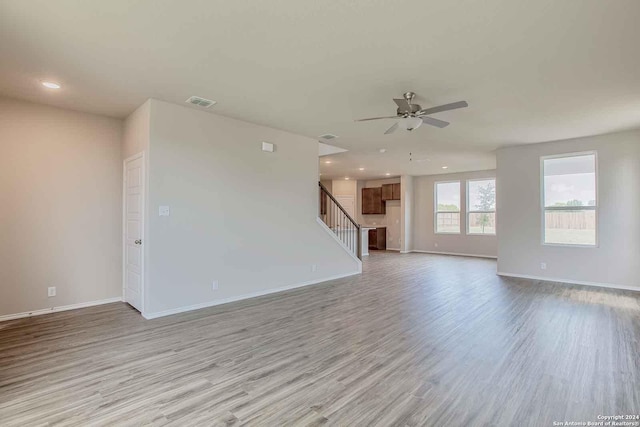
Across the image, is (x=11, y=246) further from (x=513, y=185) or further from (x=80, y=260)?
(x=513, y=185)

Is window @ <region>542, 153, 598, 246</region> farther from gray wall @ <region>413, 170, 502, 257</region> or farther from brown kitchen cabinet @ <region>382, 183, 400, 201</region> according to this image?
brown kitchen cabinet @ <region>382, 183, 400, 201</region>

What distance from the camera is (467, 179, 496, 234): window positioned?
32.5 feet

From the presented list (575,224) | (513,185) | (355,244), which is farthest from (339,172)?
(575,224)

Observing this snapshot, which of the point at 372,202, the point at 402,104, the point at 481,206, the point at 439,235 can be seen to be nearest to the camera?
the point at 402,104

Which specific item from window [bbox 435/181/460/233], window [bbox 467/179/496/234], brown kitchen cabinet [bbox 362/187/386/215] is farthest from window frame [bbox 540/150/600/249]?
brown kitchen cabinet [bbox 362/187/386/215]

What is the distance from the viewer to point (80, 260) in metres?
4.56

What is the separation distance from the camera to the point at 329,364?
2.83 metres

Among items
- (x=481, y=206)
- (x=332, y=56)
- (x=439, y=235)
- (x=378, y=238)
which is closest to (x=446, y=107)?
(x=332, y=56)

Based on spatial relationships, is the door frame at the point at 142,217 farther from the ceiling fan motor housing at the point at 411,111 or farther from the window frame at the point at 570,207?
the window frame at the point at 570,207

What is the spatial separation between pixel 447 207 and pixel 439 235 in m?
1.03

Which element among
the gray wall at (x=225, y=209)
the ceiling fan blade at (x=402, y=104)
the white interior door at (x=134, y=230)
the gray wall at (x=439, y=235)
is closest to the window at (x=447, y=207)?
the gray wall at (x=439, y=235)

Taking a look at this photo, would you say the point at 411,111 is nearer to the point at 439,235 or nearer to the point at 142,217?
the point at 142,217

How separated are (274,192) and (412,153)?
12.4 ft

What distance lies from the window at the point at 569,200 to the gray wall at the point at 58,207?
8003 mm
